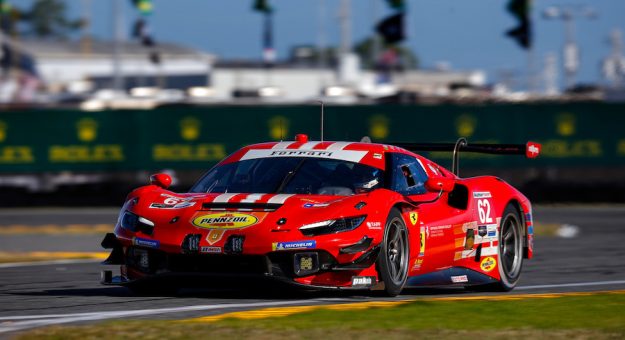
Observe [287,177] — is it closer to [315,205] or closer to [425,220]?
[315,205]

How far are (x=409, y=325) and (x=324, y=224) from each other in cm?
155

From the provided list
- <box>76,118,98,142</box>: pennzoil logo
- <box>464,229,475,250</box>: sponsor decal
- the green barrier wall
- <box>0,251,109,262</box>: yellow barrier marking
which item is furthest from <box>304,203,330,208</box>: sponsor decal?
<box>76,118,98,142</box>: pennzoil logo

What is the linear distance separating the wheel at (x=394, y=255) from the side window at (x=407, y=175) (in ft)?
1.72

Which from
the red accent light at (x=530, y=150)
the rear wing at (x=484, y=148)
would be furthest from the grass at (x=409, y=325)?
the red accent light at (x=530, y=150)

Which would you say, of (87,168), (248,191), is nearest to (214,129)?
(87,168)

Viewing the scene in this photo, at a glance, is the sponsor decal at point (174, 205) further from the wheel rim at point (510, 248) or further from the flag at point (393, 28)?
the flag at point (393, 28)

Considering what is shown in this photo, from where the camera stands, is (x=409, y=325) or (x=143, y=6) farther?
(x=143, y=6)

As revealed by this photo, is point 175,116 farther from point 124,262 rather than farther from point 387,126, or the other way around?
point 124,262

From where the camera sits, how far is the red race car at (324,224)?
863 cm

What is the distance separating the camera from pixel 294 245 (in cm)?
859

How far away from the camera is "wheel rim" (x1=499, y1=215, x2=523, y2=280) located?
35.3 feet

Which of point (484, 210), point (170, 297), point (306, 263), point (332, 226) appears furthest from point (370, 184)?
point (170, 297)

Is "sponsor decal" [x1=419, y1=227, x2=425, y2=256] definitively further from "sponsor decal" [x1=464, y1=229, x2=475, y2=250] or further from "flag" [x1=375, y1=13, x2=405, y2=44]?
"flag" [x1=375, y1=13, x2=405, y2=44]

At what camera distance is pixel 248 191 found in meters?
9.52
